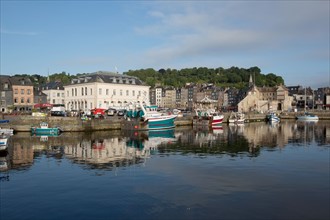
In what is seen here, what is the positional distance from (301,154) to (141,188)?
1773cm

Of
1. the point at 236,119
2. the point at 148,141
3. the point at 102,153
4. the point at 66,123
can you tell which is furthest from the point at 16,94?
the point at 102,153

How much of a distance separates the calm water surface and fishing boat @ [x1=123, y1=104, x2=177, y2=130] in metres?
22.0

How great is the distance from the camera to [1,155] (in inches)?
1035

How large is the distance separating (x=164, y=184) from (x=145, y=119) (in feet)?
115

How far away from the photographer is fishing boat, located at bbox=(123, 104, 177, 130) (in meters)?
51.4

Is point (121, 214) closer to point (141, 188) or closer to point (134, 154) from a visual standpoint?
point (141, 188)

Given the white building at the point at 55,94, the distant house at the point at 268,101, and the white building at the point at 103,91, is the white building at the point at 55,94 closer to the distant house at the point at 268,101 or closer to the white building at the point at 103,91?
the white building at the point at 103,91

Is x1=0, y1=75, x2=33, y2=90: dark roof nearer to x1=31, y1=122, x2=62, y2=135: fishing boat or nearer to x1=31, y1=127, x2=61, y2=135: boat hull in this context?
x1=31, y1=122, x2=62, y2=135: fishing boat

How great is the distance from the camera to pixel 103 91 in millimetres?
73250

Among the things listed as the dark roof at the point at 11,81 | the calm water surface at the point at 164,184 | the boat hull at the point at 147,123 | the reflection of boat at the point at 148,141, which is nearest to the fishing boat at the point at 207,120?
the boat hull at the point at 147,123

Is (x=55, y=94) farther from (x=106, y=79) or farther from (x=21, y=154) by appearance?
(x=21, y=154)

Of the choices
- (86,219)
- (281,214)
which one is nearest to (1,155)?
(86,219)

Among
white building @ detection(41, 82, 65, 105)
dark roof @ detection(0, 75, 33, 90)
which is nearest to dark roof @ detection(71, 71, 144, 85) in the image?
dark roof @ detection(0, 75, 33, 90)

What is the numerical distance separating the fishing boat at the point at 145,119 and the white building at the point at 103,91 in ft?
49.4
